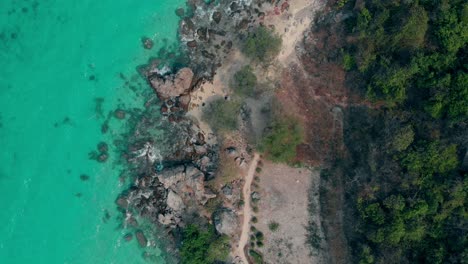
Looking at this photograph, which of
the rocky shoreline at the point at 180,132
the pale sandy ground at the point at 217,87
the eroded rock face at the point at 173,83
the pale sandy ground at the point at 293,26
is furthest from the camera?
the pale sandy ground at the point at 217,87

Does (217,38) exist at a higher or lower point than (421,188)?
higher

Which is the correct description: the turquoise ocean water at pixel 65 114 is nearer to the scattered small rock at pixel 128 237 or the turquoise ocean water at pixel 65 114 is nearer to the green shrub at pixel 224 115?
the scattered small rock at pixel 128 237

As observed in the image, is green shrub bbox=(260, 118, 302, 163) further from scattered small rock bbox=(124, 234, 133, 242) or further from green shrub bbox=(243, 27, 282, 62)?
scattered small rock bbox=(124, 234, 133, 242)

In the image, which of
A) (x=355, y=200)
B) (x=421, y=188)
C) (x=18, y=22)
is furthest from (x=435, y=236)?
(x=18, y=22)

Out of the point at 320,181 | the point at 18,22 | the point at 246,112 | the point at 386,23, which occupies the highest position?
the point at 18,22

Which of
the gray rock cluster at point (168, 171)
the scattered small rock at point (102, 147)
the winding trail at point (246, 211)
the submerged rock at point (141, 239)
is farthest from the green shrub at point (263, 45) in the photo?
the submerged rock at point (141, 239)

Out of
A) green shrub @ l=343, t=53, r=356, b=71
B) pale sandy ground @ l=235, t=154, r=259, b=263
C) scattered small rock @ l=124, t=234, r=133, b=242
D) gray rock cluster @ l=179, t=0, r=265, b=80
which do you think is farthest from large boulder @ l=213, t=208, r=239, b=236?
green shrub @ l=343, t=53, r=356, b=71

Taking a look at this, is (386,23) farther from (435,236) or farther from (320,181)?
(435,236)
